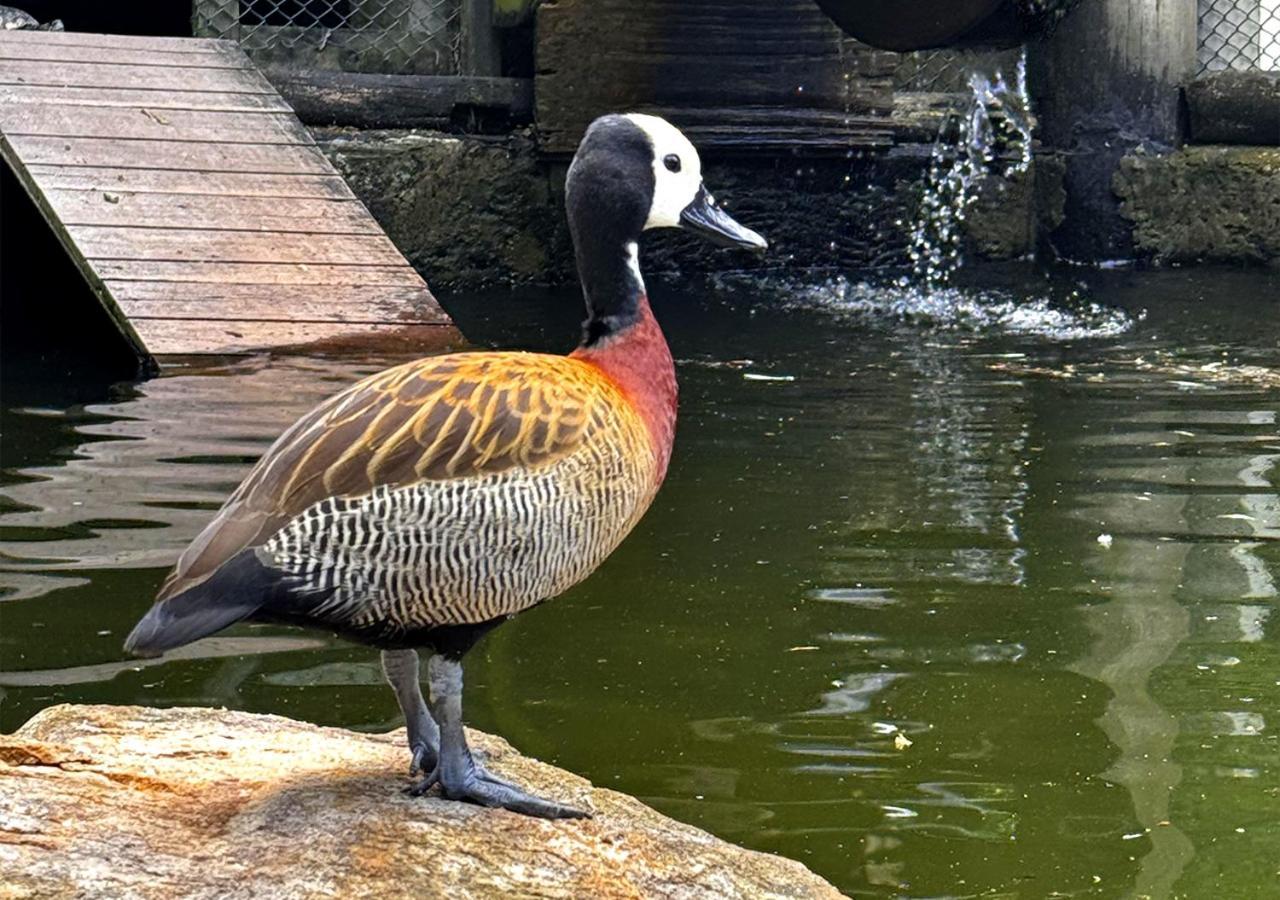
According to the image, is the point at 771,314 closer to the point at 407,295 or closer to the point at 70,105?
the point at 407,295

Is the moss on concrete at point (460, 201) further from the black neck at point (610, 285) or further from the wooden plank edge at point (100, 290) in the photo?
the black neck at point (610, 285)

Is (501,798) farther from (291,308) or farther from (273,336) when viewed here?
(291,308)

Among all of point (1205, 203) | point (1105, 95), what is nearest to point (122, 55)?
point (1105, 95)

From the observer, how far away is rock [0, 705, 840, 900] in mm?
2807

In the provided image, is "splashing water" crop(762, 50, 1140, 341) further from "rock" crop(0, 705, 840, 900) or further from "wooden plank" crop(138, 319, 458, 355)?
"rock" crop(0, 705, 840, 900)

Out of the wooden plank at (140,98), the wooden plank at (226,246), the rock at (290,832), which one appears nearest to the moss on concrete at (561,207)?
the wooden plank at (140,98)

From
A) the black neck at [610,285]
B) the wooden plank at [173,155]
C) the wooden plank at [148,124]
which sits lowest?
the wooden plank at [173,155]

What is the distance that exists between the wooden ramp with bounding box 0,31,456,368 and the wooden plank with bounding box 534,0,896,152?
5.49ft

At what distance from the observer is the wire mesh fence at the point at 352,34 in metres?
10.8

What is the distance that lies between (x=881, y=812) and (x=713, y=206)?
114 cm

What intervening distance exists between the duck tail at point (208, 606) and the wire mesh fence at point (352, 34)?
8141 millimetres

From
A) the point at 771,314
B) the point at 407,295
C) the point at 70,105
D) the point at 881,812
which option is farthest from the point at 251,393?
the point at 881,812

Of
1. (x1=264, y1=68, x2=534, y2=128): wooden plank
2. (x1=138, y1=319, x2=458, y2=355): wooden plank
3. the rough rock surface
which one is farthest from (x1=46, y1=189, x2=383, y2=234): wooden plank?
the rough rock surface

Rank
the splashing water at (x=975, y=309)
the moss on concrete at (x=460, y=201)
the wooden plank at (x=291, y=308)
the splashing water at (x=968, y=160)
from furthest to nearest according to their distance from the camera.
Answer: the splashing water at (x=968, y=160)
the moss on concrete at (x=460, y=201)
the splashing water at (x=975, y=309)
the wooden plank at (x=291, y=308)
